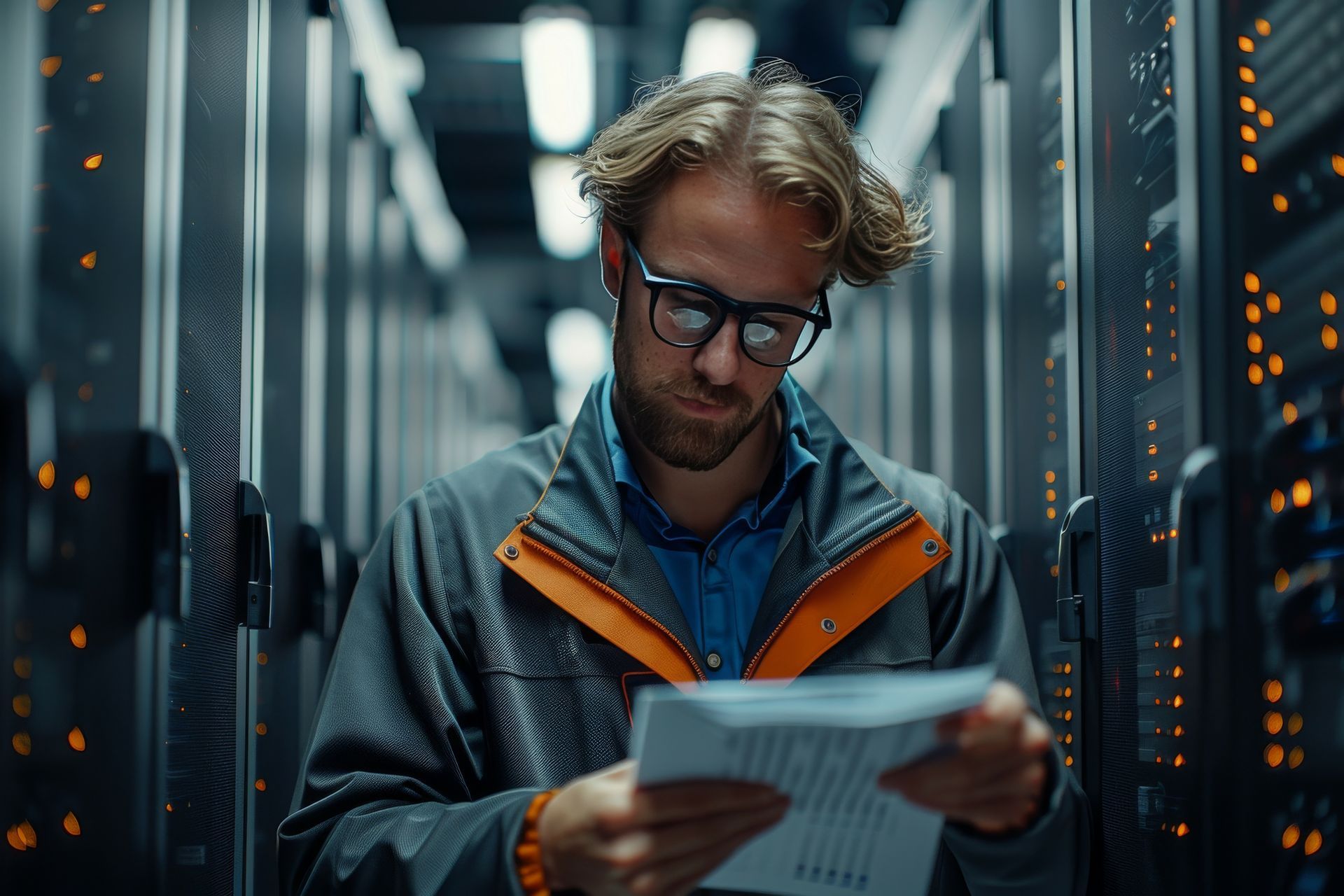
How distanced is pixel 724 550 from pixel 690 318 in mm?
356

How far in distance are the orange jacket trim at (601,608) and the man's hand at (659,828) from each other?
16.3 inches

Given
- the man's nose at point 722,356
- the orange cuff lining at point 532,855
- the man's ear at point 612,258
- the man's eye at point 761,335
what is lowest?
the orange cuff lining at point 532,855

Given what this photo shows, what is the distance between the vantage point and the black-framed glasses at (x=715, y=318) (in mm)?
1652

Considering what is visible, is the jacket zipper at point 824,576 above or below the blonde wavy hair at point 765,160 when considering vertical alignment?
below

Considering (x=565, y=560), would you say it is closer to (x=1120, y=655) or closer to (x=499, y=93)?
(x=1120, y=655)

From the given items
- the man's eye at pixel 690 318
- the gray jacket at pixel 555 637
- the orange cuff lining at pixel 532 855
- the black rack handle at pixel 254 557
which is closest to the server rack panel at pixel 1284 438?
the gray jacket at pixel 555 637

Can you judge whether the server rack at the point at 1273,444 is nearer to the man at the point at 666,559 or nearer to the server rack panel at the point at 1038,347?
the man at the point at 666,559

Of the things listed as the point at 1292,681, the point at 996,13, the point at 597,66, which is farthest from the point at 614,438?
the point at 597,66

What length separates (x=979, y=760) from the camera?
3.78 ft

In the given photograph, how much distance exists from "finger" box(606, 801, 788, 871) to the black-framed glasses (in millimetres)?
712

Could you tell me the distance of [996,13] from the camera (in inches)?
94.0

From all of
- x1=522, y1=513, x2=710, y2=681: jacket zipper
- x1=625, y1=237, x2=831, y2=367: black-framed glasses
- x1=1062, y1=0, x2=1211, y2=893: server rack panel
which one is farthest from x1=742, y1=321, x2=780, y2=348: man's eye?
x1=1062, y1=0, x2=1211, y2=893: server rack panel

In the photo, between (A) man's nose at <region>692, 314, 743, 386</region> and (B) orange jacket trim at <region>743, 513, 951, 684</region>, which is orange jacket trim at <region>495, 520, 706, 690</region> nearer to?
(B) orange jacket trim at <region>743, 513, 951, 684</region>

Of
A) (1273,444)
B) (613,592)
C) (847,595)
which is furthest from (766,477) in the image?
(1273,444)
